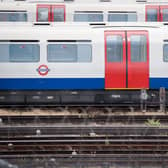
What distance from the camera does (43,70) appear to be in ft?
53.9

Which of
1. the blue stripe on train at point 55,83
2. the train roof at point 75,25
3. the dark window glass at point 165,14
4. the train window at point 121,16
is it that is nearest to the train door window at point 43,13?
the train window at point 121,16

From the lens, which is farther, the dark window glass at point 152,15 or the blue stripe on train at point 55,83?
the dark window glass at point 152,15

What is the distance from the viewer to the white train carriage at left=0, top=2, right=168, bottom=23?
70.4ft

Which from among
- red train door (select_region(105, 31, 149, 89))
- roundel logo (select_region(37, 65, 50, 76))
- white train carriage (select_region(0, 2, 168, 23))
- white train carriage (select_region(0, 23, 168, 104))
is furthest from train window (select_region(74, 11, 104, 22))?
roundel logo (select_region(37, 65, 50, 76))

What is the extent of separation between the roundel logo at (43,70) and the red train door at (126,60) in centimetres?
216

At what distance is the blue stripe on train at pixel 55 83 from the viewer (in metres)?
16.4

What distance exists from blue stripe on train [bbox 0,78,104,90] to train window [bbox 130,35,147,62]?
1.47 meters

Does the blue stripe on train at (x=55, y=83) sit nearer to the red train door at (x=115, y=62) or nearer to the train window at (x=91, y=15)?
the red train door at (x=115, y=62)

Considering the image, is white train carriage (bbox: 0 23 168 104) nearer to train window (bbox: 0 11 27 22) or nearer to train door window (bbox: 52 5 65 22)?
train window (bbox: 0 11 27 22)

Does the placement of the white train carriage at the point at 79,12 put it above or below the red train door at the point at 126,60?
Result: above

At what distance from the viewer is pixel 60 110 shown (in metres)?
16.7

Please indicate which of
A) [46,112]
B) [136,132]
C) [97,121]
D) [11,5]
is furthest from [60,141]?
[11,5]

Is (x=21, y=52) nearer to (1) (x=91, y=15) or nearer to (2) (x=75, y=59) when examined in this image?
(2) (x=75, y=59)

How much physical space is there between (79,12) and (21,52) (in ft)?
19.7
